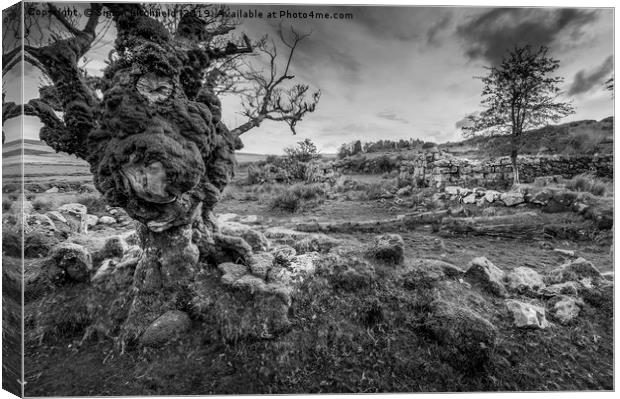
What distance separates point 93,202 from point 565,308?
6776 mm

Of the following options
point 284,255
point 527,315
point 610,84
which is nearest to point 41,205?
point 284,255

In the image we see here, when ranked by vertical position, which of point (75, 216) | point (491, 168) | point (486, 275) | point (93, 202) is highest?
point (491, 168)

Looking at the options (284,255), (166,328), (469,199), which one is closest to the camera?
(166,328)

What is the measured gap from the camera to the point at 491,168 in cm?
446

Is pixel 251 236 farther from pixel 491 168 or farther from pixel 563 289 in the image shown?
pixel 563 289

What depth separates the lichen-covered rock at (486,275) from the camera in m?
3.47

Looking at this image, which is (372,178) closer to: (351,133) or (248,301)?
(351,133)

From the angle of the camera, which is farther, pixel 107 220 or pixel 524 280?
pixel 107 220

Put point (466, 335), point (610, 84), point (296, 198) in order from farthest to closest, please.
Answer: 1. point (296, 198)
2. point (610, 84)
3. point (466, 335)

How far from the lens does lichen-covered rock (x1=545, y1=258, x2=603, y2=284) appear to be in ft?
11.4

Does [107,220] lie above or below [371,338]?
above

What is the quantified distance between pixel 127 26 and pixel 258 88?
164 cm

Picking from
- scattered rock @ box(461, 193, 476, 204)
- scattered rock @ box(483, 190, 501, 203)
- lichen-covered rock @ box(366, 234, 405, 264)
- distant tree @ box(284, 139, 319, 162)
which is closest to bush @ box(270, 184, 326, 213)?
distant tree @ box(284, 139, 319, 162)

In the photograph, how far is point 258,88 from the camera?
3.95 m
